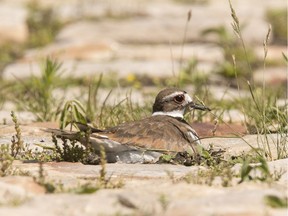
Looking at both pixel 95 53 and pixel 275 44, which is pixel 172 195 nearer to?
pixel 95 53

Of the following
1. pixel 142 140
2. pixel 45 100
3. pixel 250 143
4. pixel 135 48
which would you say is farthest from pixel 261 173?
pixel 135 48

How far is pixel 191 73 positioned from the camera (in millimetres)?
10742

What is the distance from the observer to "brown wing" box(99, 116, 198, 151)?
20.0 feet

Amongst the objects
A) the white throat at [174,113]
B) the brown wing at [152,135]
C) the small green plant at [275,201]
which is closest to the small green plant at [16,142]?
the brown wing at [152,135]

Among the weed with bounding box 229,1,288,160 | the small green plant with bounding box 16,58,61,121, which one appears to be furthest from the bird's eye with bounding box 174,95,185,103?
the small green plant with bounding box 16,58,61,121

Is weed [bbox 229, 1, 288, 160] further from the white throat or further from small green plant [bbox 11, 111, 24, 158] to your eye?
small green plant [bbox 11, 111, 24, 158]

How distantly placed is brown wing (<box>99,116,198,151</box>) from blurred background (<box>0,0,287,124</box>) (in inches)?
96.6

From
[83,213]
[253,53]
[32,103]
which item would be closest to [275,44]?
[253,53]

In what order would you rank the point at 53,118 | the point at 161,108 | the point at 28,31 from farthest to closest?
1. the point at 28,31
2. the point at 53,118
3. the point at 161,108

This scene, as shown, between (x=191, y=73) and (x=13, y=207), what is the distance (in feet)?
21.8

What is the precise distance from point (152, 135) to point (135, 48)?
7957 mm

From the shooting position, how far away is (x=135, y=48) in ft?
46.1

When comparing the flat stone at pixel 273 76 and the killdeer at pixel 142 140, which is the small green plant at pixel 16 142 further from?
the flat stone at pixel 273 76

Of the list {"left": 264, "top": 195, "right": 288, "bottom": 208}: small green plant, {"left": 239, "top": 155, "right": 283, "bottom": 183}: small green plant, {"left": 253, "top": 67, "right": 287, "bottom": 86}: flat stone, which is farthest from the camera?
{"left": 253, "top": 67, "right": 287, "bottom": 86}: flat stone
